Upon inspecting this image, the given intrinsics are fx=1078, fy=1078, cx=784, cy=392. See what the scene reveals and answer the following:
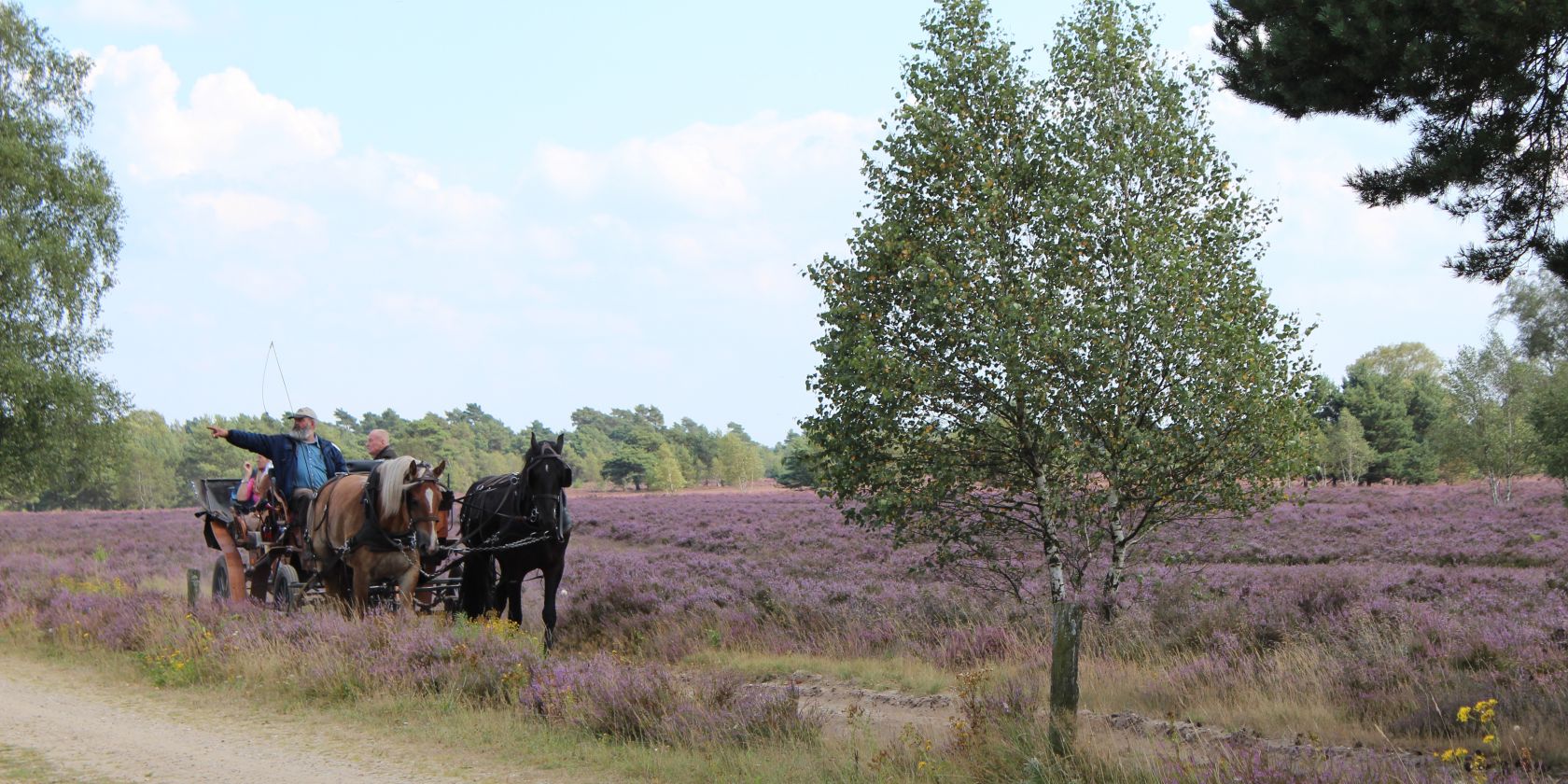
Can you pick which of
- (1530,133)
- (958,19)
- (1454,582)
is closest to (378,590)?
(958,19)

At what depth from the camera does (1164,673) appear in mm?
9609

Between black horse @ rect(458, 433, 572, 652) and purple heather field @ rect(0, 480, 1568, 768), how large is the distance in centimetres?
110

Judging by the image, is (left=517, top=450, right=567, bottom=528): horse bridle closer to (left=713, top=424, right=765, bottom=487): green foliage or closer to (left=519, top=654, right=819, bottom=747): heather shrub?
(left=519, top=654, right=819, bottom=747): heather shrub

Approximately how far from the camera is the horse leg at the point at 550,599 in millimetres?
11969

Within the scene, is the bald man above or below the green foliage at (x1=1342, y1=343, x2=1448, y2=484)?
below

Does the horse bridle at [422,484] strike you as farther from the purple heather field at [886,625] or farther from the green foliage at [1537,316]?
the green foliage at [1537,316]

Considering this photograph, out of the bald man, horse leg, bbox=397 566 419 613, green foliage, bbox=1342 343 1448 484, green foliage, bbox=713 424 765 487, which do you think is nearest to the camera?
horse leg, bbox=397 566 419 613

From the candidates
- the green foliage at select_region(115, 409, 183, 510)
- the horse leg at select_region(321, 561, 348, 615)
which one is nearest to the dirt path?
the horse leg at select_region(321, 561, 348, 615)

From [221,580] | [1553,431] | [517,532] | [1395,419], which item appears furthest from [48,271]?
[1395,419]

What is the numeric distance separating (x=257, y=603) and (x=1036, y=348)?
9241 millimetres

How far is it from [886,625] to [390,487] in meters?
6.34

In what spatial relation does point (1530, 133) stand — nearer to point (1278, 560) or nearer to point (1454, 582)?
point (1454, 582)

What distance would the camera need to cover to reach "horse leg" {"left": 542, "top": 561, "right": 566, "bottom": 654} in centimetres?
1197

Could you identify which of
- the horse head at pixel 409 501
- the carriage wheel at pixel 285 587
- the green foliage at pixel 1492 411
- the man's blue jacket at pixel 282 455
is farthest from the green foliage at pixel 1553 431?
the carriage wheel at pixel 285 587
